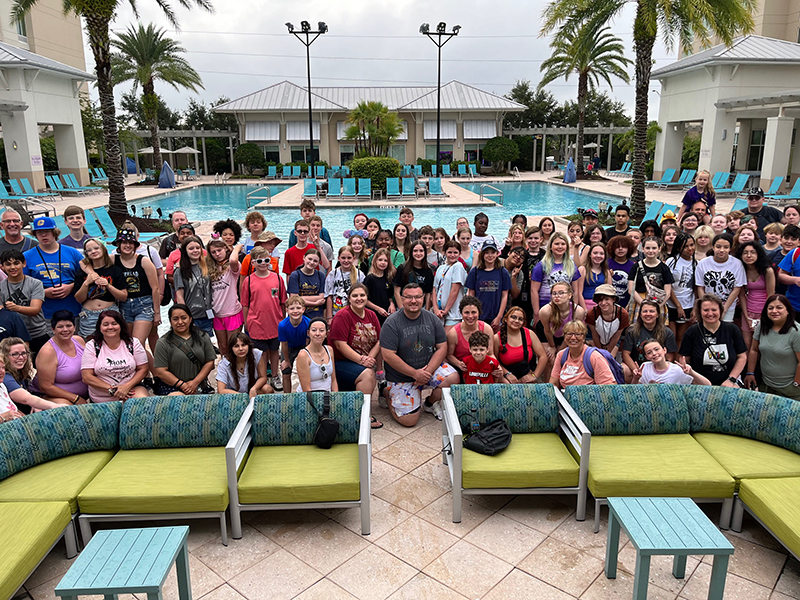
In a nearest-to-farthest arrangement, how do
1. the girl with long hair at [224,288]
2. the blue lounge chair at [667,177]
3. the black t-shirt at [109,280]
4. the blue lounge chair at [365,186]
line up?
1. the black t-shirt at [109,280]
2. the girl with long hair at [224,288]
3. the blue lounge chair at [365,186]
4. the blue lounge chair at [667,177]

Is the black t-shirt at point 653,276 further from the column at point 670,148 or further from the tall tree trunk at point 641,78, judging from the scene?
the column at point 670,148

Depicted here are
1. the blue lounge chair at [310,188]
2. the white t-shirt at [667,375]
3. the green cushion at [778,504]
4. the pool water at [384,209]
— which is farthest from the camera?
the blue lounge chair at [310,188]

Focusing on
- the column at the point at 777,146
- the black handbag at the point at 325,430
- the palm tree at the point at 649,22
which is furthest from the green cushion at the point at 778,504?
the column at the point at 777,146

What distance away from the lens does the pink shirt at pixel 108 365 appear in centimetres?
520

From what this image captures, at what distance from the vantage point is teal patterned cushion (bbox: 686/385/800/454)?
14.7 ft

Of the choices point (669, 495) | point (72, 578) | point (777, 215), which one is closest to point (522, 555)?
point (669, 495)

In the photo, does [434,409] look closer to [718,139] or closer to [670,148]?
[718,139]

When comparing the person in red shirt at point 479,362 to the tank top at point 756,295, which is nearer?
the person in red shirt at point 479,362

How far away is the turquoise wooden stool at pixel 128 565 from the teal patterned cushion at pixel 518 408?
2353 millimetres

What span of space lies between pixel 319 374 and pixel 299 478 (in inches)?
51.7

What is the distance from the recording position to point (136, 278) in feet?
20.1

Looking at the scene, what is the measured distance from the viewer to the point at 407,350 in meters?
5.76

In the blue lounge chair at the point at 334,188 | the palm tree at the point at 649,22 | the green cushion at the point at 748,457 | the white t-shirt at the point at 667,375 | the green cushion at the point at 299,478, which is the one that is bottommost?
the green cushion at the point at 299,478

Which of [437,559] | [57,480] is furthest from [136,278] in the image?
[437,559]
